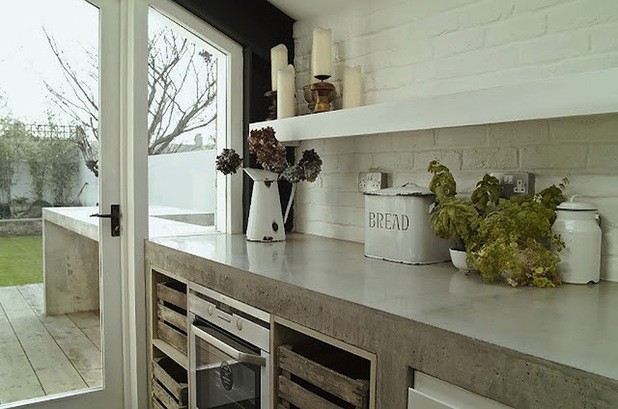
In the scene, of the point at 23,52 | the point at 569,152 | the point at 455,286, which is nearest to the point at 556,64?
the point at 569,152

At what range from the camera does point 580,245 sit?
149cm

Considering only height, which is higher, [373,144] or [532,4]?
[532,4]

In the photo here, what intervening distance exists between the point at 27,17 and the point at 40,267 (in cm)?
108

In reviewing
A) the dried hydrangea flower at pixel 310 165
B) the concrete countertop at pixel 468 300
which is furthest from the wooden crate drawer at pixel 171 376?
the dried hydrangea flower at pixel 310 165

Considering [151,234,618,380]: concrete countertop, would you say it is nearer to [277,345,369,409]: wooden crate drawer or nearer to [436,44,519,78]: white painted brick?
[277,345,369,409]: wooden crate drawer

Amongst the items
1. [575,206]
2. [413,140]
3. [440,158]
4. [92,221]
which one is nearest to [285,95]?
[413,140]

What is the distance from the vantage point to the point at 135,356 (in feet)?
8.22

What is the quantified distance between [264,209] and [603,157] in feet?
4.42

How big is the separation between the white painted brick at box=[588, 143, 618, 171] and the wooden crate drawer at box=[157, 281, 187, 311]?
5.00 feet

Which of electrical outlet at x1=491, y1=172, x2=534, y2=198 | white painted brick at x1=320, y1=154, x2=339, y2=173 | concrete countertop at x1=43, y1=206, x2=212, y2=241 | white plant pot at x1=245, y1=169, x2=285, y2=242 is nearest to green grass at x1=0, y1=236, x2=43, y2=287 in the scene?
concrete countertop at x1=43, y1=206, x2=212, y2=241

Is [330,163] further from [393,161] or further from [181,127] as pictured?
[181,127]

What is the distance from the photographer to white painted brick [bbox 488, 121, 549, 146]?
5.47 ft

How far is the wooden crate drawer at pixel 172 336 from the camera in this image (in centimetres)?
218

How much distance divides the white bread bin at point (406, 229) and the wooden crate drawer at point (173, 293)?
2.68ft
